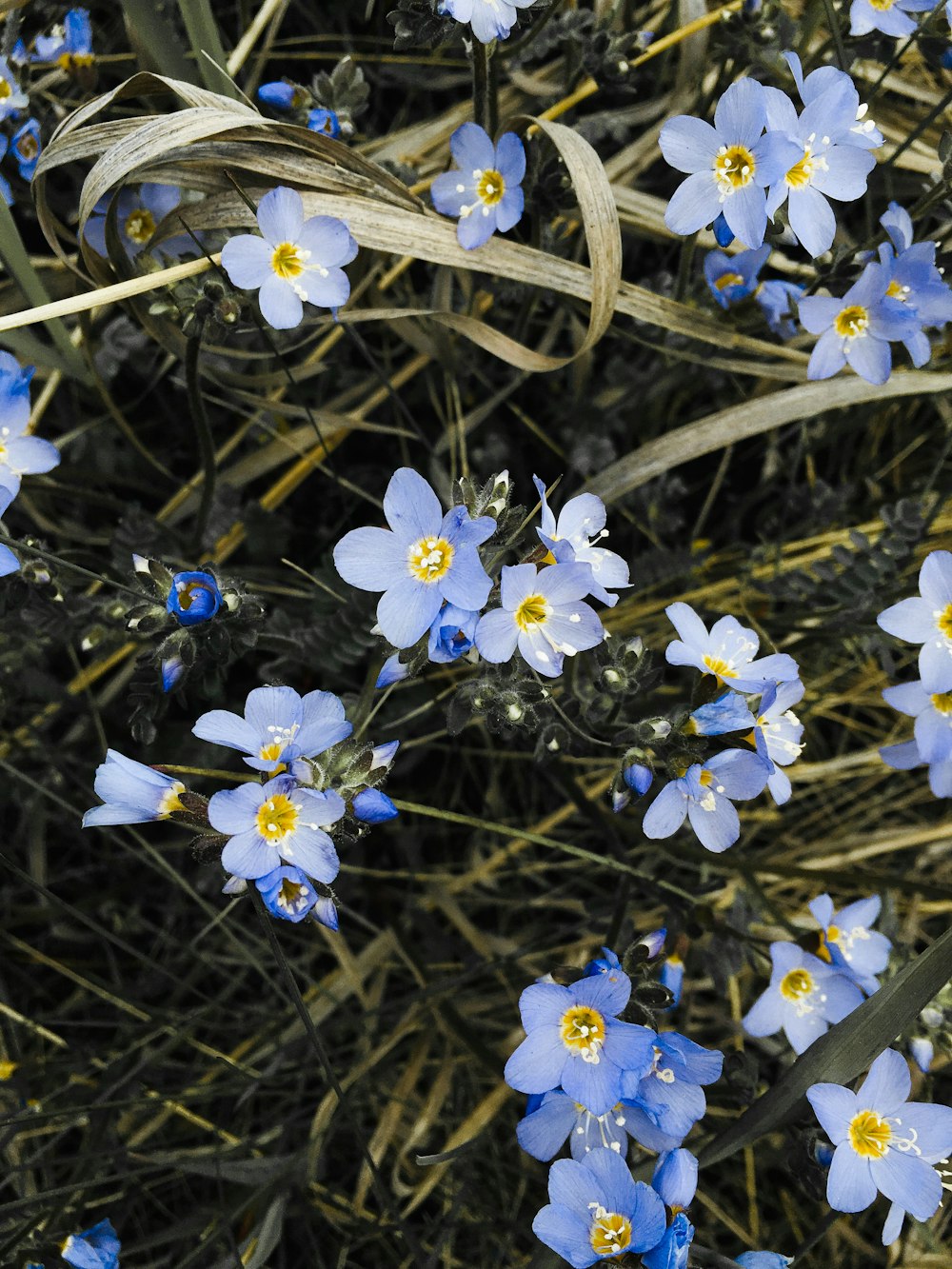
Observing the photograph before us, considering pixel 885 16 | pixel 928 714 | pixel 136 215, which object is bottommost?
pixel 928 714

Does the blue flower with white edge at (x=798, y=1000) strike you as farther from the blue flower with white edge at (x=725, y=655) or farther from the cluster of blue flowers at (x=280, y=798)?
the cluster of blue flowers at (x=280, y=798)

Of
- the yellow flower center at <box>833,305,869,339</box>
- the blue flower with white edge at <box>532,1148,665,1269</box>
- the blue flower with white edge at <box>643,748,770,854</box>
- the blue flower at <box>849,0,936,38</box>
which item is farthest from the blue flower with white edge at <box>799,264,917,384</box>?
the blue flower with white edge at <box>532,1148,665,1269</box>

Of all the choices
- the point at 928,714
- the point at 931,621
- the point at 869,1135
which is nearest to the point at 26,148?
the point at 931,621

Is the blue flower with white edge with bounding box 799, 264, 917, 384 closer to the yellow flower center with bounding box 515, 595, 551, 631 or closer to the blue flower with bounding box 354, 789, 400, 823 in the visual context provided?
the yellow flower center with bounding box 515, 595, 551, 631

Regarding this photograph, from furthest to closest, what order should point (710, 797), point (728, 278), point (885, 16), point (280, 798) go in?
1. point (728, 278)
2. point (885, 16)
3. point (710, 797)
4. point (280, 798)

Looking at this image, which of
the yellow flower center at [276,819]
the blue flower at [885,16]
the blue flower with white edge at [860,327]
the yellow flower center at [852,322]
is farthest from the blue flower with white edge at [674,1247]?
the blue flower at [885,16]

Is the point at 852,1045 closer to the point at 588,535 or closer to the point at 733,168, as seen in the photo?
the point at 588,535
